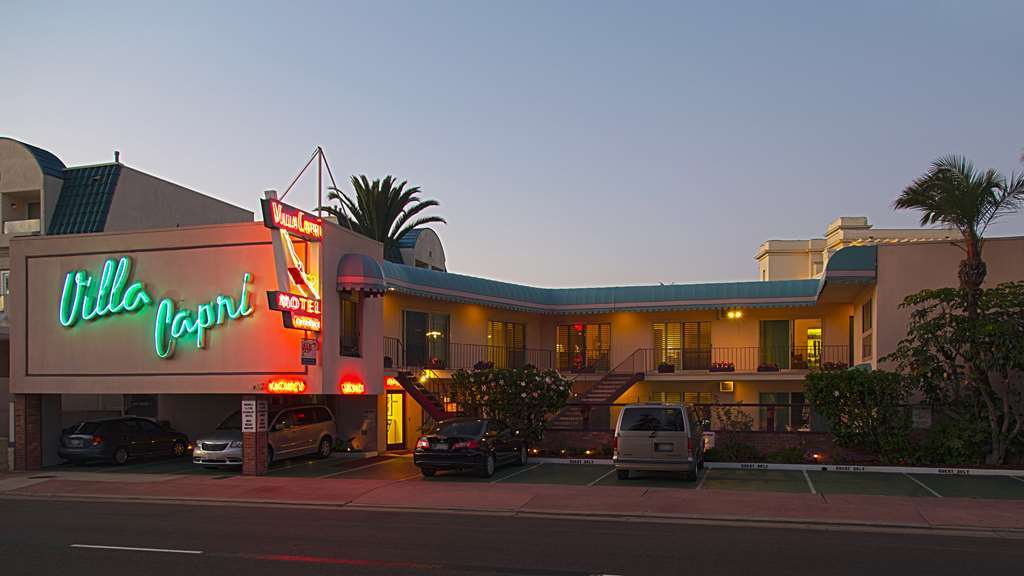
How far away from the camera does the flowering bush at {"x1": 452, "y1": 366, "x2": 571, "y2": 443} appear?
25969mm

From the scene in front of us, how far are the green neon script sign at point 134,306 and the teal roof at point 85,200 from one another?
802 cm

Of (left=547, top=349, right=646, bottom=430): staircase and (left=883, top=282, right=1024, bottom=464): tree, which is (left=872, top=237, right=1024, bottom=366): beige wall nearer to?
(left=883, top=282, right=1024, bottom=464): tree

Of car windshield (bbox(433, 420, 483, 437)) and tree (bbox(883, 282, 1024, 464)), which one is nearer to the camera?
tree (bbox(883, 282, 1024, 464))

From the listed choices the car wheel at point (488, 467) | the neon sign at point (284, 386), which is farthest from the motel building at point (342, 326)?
the car wheel at point (488, 467)

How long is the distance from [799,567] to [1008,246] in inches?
650

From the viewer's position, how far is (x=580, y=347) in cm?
3741

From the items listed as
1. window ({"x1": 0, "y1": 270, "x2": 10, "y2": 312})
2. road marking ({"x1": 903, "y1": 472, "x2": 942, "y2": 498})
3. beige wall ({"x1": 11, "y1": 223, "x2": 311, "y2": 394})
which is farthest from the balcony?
road marking ({"x1": 903, "y1": 472, "x2": 942, "y2": 498})

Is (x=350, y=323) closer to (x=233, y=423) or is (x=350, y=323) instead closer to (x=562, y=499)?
(x=233, y=423)

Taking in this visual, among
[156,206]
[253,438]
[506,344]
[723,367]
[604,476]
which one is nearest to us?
[604,476]

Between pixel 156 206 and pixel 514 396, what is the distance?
19019mm

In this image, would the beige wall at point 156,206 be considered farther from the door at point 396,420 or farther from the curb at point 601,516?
the curb at point 601,516

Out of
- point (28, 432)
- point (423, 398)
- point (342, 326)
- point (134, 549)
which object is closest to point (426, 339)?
point (423, 398)

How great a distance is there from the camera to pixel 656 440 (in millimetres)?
20250

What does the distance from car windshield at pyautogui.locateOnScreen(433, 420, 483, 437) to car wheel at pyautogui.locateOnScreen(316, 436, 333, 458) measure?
5.75m
